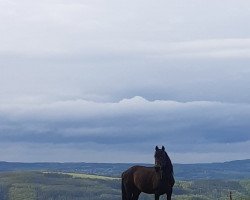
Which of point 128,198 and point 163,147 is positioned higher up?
point 163,147

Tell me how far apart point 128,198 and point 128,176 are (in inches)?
66.9

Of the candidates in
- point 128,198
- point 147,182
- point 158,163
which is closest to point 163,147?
point 158,163

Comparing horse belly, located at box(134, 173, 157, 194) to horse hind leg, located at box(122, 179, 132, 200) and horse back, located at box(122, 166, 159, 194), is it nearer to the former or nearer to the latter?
horse back, located at box(122, 166, 159, 194)

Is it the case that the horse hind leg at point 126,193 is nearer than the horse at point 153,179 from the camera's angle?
No

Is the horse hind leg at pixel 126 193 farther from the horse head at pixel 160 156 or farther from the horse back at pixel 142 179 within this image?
the horse head at pixel 160 156

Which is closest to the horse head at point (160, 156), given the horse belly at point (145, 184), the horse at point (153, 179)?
the horse at point (153, 179)

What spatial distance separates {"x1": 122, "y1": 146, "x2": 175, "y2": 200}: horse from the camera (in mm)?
41906

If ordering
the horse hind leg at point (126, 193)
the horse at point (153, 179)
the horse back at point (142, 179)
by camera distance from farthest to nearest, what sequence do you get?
the horse hind leg at point (126, 193) → the horse back at point (142, 179) → the horse at point (153, 179)

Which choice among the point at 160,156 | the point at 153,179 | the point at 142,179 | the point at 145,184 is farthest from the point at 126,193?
the point at 160,156

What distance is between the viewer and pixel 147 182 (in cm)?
4481

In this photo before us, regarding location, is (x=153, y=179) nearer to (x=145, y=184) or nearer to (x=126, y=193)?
(x=145, y=184)

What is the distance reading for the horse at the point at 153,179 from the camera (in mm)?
41906

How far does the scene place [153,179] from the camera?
145 feet

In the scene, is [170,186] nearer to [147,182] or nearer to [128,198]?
[147,182]
